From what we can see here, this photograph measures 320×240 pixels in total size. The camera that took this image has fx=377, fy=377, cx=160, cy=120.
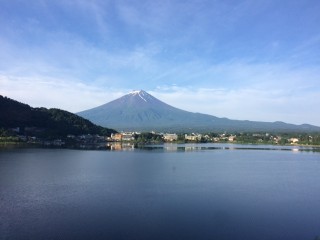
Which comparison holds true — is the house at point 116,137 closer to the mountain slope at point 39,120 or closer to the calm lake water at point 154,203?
the mountain slope at point 39,120

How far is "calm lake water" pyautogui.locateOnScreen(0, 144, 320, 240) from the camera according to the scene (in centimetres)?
570

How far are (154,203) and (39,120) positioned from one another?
70.3 ft

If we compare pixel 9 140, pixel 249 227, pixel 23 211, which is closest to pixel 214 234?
pixel 249 227

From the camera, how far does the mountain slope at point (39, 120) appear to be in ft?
82.4

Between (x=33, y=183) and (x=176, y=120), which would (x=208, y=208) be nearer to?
(x=33, y=183)

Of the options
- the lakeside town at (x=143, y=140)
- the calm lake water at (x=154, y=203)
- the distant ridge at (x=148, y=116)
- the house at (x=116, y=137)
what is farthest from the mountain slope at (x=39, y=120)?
the distant ridge at (x=148, y=116)

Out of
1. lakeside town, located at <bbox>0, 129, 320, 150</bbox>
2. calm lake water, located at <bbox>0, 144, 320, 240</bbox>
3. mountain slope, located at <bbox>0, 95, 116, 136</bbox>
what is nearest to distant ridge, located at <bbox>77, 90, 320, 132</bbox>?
lakeside town, located at <bbox>0, 129, 320, 150</bbox>

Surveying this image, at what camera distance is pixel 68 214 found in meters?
6.52

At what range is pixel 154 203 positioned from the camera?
7.56 meters

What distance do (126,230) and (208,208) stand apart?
6.95 feet

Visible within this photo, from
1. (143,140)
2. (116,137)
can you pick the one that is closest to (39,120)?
(116,137)

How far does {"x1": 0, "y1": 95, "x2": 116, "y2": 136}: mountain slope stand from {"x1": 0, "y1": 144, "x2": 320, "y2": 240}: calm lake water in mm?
12879

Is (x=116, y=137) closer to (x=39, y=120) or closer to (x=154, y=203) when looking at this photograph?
(x=39, y=120)

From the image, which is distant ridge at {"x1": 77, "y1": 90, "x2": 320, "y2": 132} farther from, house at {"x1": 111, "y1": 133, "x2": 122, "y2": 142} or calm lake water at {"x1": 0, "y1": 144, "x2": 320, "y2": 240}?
calm lake water at {"x1": 0, "y1": 144, "x2": 320, "y2": 240}
